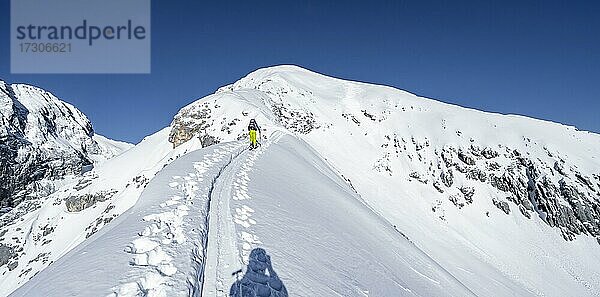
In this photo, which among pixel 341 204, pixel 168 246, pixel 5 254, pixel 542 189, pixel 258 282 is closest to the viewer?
pixel 258 282

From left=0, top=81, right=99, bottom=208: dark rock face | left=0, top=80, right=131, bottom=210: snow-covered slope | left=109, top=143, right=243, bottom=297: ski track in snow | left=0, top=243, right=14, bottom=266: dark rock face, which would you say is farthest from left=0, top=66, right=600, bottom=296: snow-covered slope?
left=0, top=81, right=99, bottom=208: dark rock face

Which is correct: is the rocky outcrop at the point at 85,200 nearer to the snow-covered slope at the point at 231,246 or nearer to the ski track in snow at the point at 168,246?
the snow-covered slope at the point at 231,246

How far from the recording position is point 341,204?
1397 centimetres

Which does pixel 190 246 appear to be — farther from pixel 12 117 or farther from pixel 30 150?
pixel 12 117

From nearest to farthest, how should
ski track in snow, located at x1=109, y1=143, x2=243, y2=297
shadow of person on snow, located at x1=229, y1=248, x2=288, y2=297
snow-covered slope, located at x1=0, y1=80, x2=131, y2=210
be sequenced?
ski track in snow, located at x1=109, y1=143, x2=243, y2=297, shadow of person on snow, located at x1=229, y1=248, x2=288, y2=297, snow-covered slope, located at x1=0, y1=80, x2=131, y2=210

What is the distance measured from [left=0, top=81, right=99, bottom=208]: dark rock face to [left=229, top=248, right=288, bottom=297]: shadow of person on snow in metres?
46.1

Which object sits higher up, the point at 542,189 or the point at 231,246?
the point at 231,246

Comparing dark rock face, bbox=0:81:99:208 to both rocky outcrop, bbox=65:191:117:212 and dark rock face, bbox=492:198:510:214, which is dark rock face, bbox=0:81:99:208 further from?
dark rock face, bbox=492:198:510:214

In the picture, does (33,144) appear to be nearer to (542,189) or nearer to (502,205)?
(502,205)

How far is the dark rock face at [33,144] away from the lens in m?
42.2

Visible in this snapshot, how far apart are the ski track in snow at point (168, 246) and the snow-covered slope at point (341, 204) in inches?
1.4

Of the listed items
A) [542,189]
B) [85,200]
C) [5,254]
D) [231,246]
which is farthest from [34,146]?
[542,189]

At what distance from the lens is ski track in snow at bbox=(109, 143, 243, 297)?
15.8ft

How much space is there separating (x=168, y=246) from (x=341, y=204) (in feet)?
28.9
